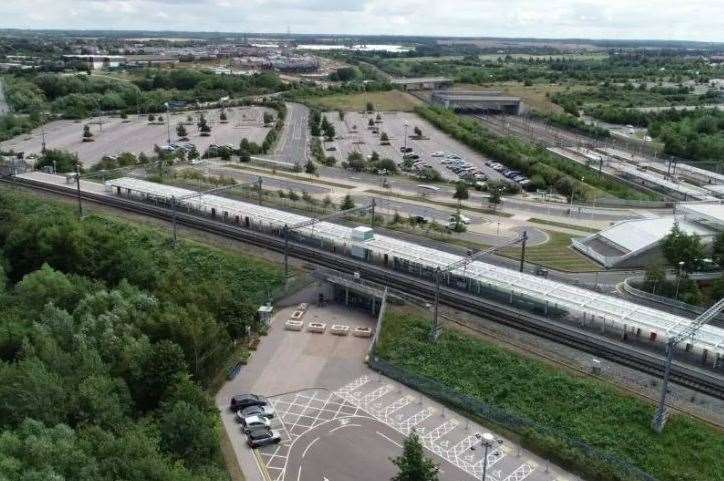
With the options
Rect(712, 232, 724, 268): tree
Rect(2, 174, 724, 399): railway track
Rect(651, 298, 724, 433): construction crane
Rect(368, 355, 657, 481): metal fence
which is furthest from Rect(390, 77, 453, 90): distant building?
Rect(651, 298, 724, 433): construction crane

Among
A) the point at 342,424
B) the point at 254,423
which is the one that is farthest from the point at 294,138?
the point at 254,423

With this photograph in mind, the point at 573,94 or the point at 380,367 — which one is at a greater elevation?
the point at 573,94

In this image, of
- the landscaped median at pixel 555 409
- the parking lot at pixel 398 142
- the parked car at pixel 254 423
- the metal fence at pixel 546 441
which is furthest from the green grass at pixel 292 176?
the parked car at pixel 254 423

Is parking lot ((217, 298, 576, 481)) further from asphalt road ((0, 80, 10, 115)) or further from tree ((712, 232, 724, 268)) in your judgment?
asphalt road ((0, 80, 10, 115))

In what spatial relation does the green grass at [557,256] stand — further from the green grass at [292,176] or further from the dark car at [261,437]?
the green grass at [292,176]

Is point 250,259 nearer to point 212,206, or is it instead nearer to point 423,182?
point 212,206

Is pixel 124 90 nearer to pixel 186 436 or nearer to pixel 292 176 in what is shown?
pixel 292 176

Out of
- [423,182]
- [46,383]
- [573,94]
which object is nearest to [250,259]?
[46,383]
